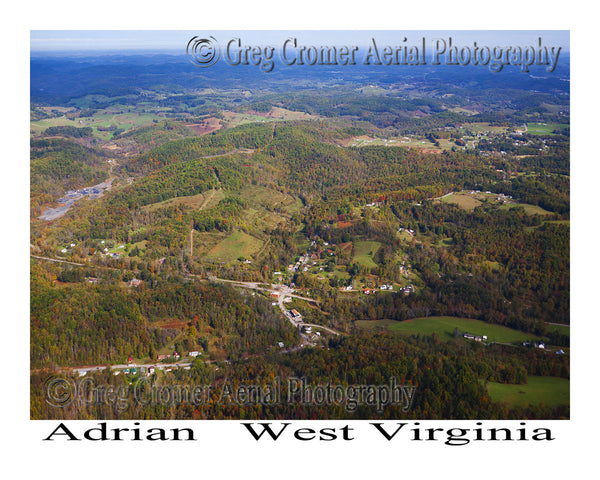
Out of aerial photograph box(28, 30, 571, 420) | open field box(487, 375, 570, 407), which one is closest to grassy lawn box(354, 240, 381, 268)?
aerial photograph box(28, 30, 571, 420)

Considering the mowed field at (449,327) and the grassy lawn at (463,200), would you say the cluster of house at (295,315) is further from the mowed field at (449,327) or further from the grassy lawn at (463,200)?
the grassy lawn at (463,200)

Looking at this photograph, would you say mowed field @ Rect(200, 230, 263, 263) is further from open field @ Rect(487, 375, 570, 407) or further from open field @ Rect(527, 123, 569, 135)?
open field @ Rect(527, 123, 569, 135)

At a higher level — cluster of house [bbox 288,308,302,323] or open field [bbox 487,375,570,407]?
cluster of house [bbox 288,308,302,323]

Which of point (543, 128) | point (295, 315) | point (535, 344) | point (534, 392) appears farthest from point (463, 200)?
point (543, 128)

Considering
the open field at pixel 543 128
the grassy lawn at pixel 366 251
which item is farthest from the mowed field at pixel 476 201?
the open field at pixel 543 128

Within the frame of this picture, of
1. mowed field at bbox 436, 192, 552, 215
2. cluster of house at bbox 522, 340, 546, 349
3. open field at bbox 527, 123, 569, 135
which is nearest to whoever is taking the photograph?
cluster of house at bbox 522, 340, 546, 349

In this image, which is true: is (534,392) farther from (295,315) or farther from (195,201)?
(195,201)
